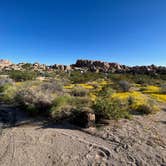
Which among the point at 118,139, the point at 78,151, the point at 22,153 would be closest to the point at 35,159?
the point at 22,153

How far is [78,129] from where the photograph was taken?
7.45 meters

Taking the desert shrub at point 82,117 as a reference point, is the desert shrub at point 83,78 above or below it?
above

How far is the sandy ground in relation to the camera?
17.0 feet

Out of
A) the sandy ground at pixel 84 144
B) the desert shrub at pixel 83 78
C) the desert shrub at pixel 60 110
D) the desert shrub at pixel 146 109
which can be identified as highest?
the desert shrub at pixel 83 78

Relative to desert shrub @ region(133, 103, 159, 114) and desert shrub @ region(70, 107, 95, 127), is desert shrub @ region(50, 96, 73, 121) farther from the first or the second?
desert shrub @ region(133, 103, 159, 114)

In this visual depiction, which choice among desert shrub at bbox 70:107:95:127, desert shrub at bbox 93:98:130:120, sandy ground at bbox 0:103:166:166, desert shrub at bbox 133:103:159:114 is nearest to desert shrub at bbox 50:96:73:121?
desert shrub at bbox 70:107:95:127

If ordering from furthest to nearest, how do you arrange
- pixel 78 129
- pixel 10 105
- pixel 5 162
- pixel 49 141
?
pixel 10 105
pixel 78 129
pixel 49 141
pixel 5 162

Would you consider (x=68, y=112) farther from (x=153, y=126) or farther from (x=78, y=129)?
(x=153, y=126)

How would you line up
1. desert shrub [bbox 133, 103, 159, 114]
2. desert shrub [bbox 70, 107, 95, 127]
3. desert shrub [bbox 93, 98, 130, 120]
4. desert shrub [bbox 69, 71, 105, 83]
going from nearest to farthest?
desert shrub [bbox 70, 107, 95, 127] < desert shrub [bbox 93, 98, 130, 120] < desert shrub [bbox 133, 103, 159, 114] < desert shrub [bbox 69, 71, 105, 83]

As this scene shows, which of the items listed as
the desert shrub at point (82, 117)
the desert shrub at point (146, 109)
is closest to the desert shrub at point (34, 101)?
the desert shrub at point (82, 117)

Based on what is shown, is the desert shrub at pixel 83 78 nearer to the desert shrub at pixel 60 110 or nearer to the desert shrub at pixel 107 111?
the desert shrub at pixel 60 110

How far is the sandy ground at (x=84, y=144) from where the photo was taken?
5.18 meters

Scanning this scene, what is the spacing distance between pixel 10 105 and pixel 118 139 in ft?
25.8

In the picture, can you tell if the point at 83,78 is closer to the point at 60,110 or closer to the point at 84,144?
the point at 60,110
